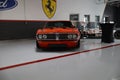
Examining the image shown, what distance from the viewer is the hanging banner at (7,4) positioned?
305 inches

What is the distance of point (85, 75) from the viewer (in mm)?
2771

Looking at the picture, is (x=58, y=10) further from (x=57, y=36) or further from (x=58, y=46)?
(x=58, y=46)

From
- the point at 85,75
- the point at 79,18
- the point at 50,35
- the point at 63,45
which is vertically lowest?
the point at 85,75

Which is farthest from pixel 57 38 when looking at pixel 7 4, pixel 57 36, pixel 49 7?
pixel 49 7

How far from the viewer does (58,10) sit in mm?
10523

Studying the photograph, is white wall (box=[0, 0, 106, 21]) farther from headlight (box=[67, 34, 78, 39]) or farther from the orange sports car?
headlight (box=[67, 34, 78, 39])

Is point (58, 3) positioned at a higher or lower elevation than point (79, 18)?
higher

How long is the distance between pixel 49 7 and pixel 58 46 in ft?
17.9

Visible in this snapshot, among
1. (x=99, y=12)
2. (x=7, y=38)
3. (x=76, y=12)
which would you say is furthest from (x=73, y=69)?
(x=99, y=12)

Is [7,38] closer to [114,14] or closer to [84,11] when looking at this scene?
[84,11]

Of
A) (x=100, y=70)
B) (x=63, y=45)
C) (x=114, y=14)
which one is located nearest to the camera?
(x=100, y=70)

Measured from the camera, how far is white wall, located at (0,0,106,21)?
849 centimetres

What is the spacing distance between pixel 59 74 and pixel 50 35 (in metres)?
2.19

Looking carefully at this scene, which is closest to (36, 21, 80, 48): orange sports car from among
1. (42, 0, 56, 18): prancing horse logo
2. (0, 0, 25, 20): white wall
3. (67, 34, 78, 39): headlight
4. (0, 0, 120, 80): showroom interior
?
(67, 34, 78, 39): headlight
